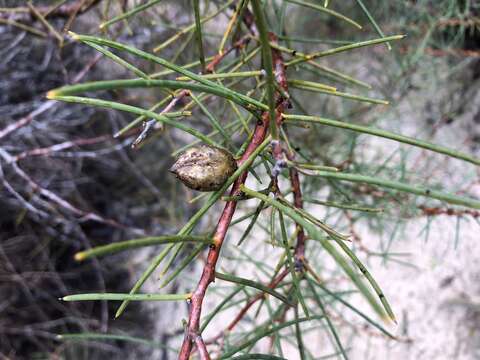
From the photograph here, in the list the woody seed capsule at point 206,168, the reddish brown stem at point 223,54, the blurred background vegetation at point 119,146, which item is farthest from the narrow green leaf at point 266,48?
the blurred background vegetation at point 119,146

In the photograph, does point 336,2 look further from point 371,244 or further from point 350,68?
point 371,244

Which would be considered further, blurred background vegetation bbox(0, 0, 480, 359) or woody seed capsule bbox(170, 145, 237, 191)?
blurred background vegetation bbox(0, 0, 480, 359)

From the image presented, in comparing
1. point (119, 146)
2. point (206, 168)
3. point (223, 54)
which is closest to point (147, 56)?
point (206, 168)

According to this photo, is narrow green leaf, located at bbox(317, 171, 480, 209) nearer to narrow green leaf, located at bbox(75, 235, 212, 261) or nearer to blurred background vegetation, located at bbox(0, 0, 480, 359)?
narrow green leaf, located at bbox(75, 235, 212, 261)

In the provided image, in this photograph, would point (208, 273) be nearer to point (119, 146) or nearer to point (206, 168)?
point (206, 168)

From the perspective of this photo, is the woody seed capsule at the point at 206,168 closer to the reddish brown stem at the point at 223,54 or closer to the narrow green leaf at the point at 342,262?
the narrow green leaf at the point at 342,262

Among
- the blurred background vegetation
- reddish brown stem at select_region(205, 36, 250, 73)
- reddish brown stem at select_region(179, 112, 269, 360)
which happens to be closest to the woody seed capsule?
reddish brown stem at select_region(179, 112, 269, 360)
